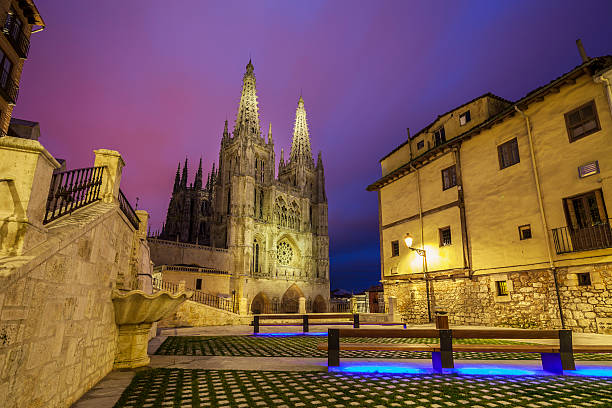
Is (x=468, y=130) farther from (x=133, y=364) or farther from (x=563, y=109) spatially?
(x=133, y=364)

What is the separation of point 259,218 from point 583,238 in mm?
39656

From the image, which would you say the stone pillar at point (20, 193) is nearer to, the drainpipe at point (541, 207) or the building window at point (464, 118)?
the drainpipe at point (541, 207)

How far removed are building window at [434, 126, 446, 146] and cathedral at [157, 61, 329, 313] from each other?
28667 millimetres

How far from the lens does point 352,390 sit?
4371mm

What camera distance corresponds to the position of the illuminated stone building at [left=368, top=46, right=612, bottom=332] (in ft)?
32.7

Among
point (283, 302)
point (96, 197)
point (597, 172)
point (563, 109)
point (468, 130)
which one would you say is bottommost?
point (283, 302)

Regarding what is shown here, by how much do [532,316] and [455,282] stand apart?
3.42m

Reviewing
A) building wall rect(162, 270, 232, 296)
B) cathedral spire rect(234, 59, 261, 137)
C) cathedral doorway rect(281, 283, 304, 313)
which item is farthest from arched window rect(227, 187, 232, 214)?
cathedral doorway rect(281, 283, 304, 313)

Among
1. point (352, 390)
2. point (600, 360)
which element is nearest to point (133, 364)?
point (352, 390)

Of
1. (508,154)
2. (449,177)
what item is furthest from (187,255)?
(508,154)

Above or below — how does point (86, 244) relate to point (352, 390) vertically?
above

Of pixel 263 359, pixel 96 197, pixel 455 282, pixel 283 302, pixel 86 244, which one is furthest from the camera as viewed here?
pixel 283 302

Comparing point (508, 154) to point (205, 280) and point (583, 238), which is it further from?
point (205, 280)

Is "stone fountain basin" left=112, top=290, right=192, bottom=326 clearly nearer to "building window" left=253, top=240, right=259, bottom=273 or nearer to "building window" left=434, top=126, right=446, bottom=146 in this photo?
"building window" left=434, top=126, right=446, bottom=146
